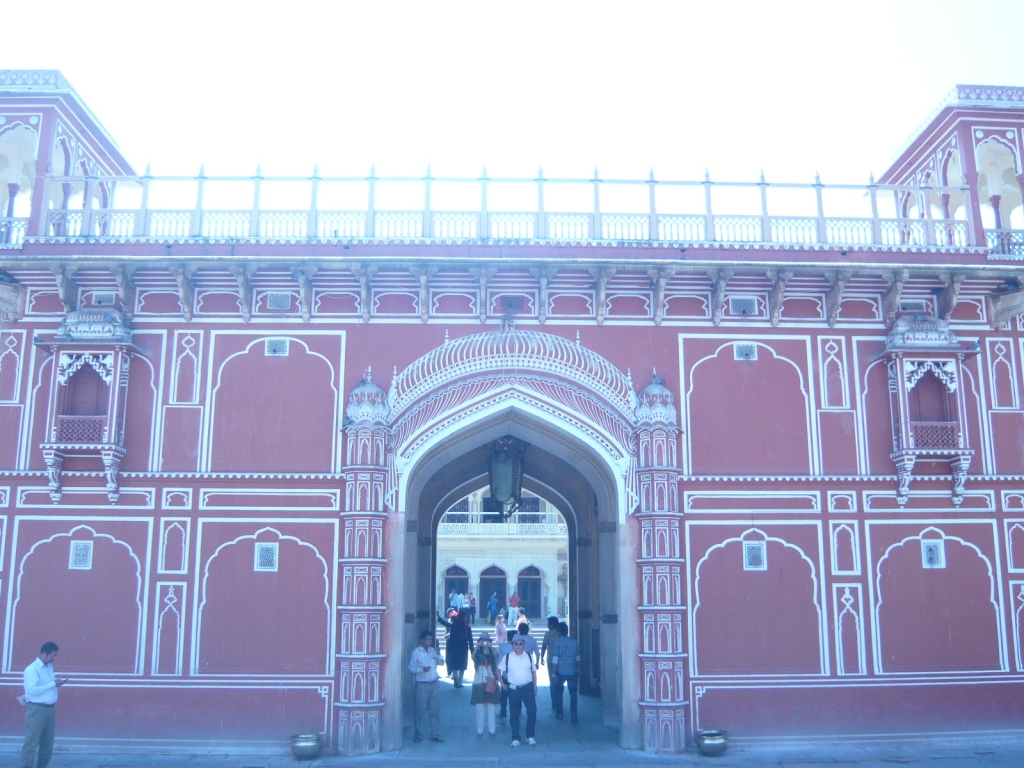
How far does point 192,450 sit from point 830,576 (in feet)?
25.6

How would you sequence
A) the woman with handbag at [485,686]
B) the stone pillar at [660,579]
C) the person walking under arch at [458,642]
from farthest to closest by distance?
the person walking under arch at [458,642], the woman with handbag at [485,686], the stone pillar at [660,579]

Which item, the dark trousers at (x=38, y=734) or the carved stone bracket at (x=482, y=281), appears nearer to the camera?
the dark trousers at (x=38, y=734)

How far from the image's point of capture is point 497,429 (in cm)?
1190

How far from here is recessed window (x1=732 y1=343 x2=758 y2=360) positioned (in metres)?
11.3

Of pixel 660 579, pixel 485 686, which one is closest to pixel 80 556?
pixel 485 686

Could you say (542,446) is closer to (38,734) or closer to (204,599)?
(204,599)

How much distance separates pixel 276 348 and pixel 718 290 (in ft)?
18.1

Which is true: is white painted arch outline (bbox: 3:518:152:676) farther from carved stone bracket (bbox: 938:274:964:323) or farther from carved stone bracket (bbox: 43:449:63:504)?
carved stone bracket (bbox: 938:274:964:323)

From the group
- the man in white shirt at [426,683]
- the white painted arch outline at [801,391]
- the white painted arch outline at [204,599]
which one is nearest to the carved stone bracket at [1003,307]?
the white painted arch outline at [801,391]

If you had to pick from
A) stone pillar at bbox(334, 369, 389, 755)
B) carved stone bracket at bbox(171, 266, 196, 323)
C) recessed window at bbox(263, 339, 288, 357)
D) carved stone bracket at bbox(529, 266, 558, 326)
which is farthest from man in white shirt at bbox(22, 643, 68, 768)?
carved stone bracket at bbox(529, 266, 558, 326)

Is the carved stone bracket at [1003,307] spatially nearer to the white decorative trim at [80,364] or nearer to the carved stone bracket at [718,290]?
the carved stone bracket at [718,290]

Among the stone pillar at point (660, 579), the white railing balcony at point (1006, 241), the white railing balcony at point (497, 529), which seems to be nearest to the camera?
the stone pillar at point (660, 579)

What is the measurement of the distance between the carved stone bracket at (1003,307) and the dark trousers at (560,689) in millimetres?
7026

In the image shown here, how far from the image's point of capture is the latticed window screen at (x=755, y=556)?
10.8 metres
